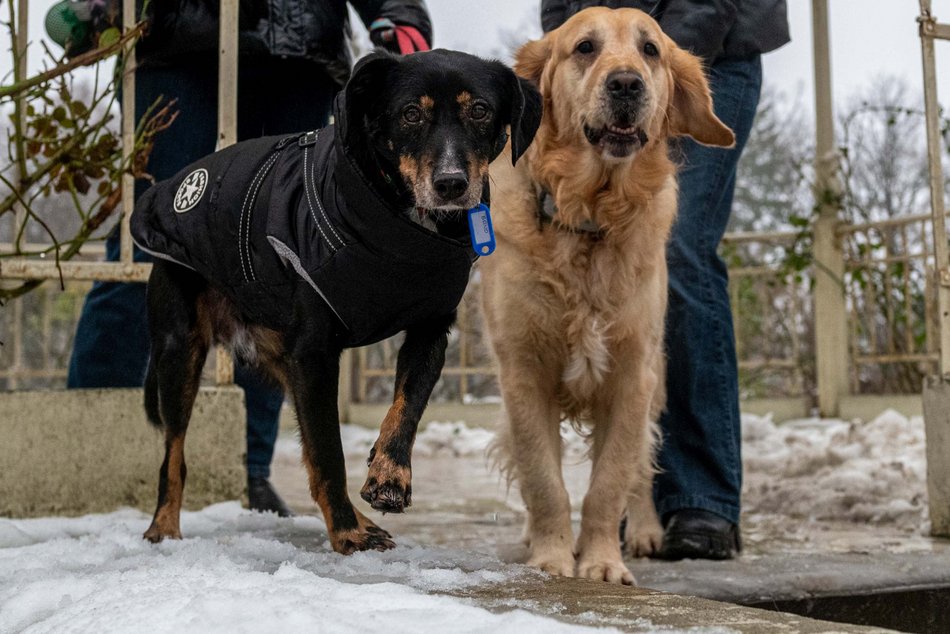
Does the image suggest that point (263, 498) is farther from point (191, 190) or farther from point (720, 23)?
point (720, 23)

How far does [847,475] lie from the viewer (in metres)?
4.79

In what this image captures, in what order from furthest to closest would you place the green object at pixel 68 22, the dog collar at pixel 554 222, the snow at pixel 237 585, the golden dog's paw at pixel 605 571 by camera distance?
A: the green object at pixel 68 22 → the dog collar at pixel 554 222 → the golden dog's paw at pixel 605 571 → the snow at pixel 237 585

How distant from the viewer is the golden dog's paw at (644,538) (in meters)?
3.45

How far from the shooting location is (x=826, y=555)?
120 inches

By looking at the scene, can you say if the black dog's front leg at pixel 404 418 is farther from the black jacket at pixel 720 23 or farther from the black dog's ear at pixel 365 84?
the black jacket at pixel 720 23

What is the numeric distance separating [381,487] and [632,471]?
0.94m

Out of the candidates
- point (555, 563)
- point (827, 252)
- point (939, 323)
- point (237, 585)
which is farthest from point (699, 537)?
point (827, 252)

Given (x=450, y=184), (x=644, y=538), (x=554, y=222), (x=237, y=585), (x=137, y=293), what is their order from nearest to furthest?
(x=237, y=585) < (x=450, y=184) < (x=554, y=222) < (x=644, y=538) < (x=137, y=293)

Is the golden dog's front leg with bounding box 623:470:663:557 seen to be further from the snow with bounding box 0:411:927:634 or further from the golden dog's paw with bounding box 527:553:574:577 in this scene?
the golden dog's paw with bounding box 527:553:574:577

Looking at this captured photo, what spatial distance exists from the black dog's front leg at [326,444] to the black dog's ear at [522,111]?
2.19 ft

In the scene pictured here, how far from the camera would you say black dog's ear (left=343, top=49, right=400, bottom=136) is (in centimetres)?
237

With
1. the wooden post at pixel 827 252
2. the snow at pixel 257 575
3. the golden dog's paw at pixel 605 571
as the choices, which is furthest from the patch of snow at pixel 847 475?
the wooden post at pixel 827 252

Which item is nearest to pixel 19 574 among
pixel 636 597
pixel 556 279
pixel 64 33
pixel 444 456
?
pixel 636 597

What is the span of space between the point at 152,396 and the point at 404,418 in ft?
3.22
